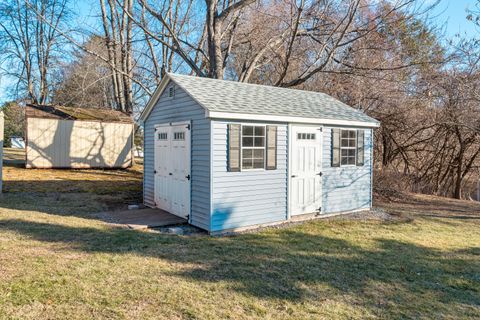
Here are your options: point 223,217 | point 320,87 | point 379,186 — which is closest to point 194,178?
point 223,217

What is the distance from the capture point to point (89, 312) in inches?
131

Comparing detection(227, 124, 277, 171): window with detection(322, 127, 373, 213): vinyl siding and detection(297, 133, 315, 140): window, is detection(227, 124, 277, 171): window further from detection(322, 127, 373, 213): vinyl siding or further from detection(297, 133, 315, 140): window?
detection(322, 127, 373, 213): vinyl siding

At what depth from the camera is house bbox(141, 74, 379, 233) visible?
683 cm

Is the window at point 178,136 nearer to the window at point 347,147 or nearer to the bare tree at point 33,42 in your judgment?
the window at point 347,147

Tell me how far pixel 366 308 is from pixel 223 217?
11.6 feet

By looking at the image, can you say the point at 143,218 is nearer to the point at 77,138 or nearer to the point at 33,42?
the point at 77,138

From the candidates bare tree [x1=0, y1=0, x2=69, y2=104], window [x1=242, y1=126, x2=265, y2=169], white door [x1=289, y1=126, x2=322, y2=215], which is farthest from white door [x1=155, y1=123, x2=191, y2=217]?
bare tree [x1=0, y1=0, x2=69, y2=104]

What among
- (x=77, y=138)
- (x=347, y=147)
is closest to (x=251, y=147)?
(x=347, y=147)

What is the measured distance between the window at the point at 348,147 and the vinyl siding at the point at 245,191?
79.7 inches

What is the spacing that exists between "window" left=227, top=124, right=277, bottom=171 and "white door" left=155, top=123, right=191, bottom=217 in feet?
3.40

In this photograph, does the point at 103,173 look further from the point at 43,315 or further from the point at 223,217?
the point at 43,315

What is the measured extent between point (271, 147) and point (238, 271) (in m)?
3.36

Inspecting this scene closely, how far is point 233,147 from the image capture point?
6879 millimetres

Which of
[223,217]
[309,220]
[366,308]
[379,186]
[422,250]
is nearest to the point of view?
[366,308]
